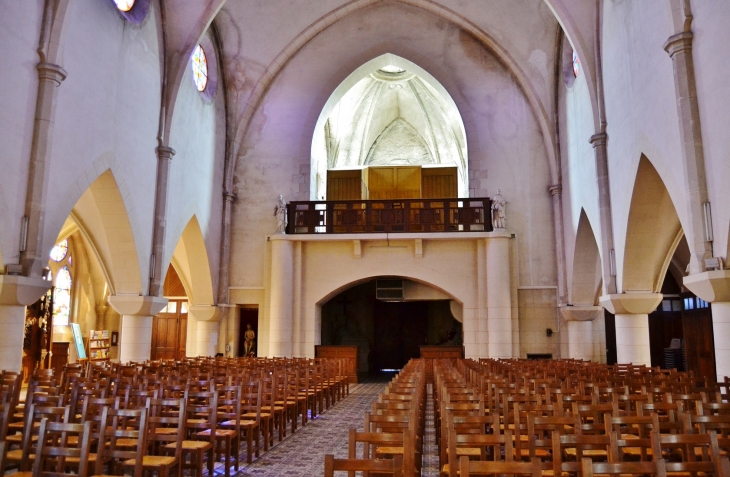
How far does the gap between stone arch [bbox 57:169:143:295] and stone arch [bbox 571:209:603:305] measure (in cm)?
1112

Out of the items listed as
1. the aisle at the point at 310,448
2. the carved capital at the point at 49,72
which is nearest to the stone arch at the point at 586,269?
the aisle at the point at 310,448

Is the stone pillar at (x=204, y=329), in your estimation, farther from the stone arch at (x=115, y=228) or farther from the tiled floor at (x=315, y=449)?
the tiled floor at (x=315, y=449)

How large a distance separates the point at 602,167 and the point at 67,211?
10.8 metres

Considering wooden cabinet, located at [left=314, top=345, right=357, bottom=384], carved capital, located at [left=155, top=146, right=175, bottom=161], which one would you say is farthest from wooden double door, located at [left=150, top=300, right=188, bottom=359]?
carved capital, located at [left=155, top=146, right=175, bottom=161]

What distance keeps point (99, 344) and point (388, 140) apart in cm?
1563

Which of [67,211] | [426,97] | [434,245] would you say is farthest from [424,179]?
[67,211]

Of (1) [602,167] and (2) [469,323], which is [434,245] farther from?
(1) [602,167]

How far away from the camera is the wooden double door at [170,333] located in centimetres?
2239

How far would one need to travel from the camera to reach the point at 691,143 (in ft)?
29.1

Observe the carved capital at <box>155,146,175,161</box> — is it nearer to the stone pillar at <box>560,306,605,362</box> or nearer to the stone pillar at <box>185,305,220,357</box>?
the stone pillar at <box>185,305,220,357</box>

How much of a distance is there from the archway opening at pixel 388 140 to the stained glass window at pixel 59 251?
8.42 metres

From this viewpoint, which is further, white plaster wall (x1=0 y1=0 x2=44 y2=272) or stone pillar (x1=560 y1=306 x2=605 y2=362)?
stone pillar (x1=560 y1=306 x2=605 y2=362)

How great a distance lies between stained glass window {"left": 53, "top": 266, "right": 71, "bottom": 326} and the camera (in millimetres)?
19891

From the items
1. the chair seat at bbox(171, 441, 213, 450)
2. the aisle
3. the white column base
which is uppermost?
the white column base
